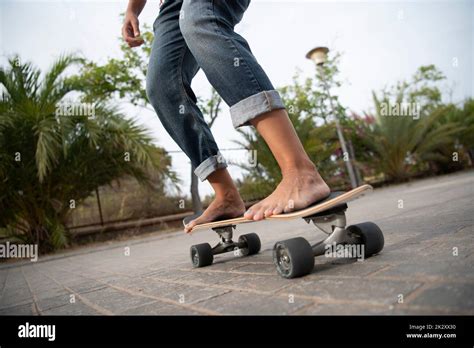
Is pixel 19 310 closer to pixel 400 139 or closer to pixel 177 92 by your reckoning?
pixel 177 92

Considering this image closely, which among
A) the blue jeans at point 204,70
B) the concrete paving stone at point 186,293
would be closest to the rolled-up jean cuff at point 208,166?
the blue jeans at point 204,70

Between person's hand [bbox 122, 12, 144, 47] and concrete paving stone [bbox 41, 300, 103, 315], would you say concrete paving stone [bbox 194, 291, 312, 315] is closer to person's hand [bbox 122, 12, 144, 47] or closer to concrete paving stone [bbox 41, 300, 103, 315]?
concrete paving stone [bbox 41, 300, 103, 315]

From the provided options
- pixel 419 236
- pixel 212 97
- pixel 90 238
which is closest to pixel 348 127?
pixel 212 97

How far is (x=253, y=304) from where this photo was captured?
3.05 feet

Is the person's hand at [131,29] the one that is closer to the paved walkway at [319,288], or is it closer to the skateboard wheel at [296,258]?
the paved walkway at [319,288]

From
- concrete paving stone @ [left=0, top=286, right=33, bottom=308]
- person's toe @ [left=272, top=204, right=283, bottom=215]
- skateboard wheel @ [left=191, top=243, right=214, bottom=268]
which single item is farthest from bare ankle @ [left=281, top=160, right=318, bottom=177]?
concrete paving stone @ [left=0, top=286, right=33, bottom=308]

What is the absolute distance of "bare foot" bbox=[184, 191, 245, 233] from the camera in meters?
1.73

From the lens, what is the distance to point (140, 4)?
205 centimetres

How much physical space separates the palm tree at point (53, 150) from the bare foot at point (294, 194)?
466cm

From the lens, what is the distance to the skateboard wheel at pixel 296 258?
3.67ft

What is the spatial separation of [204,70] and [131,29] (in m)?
1.03

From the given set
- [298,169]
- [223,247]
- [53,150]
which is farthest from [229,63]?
[53,150]

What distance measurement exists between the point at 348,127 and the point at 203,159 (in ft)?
37.8
